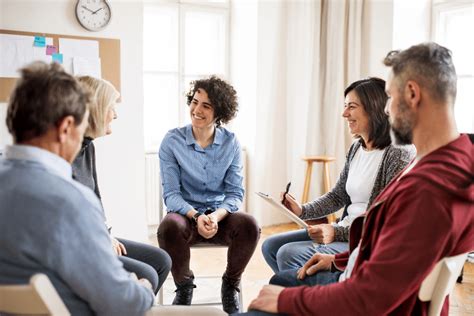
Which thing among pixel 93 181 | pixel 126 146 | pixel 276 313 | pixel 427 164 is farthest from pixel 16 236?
pixel 126 146

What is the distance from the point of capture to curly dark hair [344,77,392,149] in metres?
1.97

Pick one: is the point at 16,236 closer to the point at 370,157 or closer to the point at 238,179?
the point at 370,157

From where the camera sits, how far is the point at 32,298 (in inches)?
35.6

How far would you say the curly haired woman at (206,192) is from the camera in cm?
235

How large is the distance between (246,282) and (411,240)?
218 centimetres

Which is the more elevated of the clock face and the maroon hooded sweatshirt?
the clock face

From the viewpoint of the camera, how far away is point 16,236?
983 millimetres

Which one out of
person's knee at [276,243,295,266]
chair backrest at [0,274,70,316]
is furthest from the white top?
chair backrest at [0,274,70,316]

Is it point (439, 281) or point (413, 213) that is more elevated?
point (413, 213)

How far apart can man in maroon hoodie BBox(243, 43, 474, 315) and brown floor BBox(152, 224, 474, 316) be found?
5.35 ft

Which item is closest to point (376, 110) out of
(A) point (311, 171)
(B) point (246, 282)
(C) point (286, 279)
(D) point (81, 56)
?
(C) point (286, 279)

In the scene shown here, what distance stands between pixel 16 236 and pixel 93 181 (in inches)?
40.8

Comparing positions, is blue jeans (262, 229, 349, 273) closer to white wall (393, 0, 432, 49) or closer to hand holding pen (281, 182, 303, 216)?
hand holding pen (281, 182, 303, 216)

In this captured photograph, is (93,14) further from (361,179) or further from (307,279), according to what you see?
Result: (307,279)
